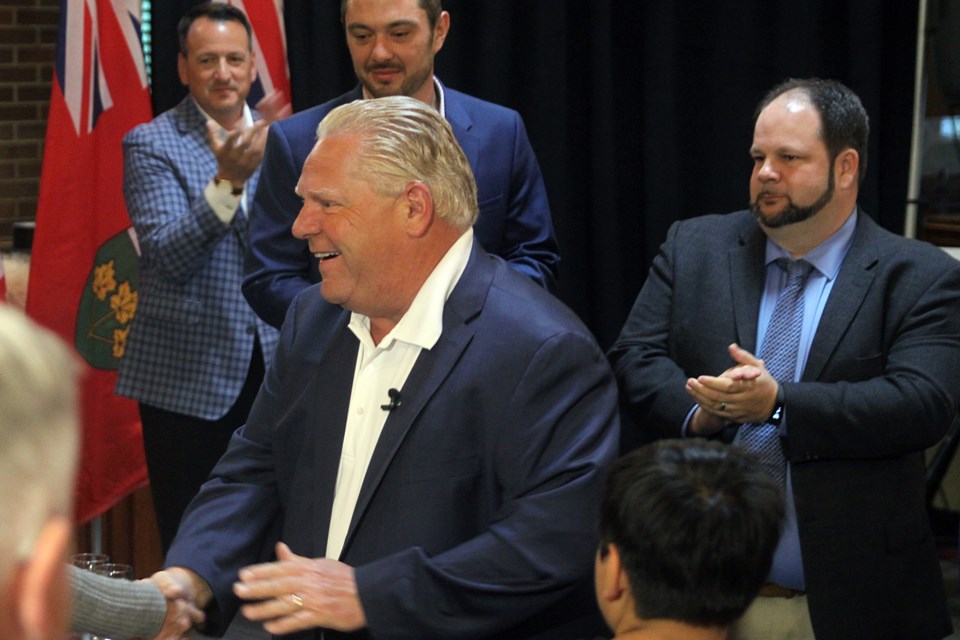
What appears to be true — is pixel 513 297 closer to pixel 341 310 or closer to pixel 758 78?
pixel 341 310

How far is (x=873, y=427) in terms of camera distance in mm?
2643

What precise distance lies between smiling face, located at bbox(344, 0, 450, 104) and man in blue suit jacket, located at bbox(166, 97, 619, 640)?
0.90m

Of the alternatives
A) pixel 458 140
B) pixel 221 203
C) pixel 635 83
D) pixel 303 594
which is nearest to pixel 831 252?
pixel 458 140

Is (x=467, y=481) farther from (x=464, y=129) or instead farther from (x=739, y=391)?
(x=464, y=129)

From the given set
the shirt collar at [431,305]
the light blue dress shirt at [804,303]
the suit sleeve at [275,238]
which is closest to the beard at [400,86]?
the suit sleeve at [275,238]

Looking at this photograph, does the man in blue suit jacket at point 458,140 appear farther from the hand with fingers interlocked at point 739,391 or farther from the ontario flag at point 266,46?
the ontario flag at point 266,46

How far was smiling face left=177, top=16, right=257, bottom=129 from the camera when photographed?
388 cm

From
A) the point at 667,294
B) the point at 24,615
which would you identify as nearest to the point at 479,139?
the point at 667,294

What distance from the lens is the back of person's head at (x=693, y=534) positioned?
1748 mm

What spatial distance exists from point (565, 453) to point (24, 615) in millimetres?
1292

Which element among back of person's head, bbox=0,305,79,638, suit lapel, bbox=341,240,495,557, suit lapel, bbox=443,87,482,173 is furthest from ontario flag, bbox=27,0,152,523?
back of person's head, bbox=0,305,79,638

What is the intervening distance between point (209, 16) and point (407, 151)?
190 cm

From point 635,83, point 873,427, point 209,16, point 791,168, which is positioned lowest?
point 873,427

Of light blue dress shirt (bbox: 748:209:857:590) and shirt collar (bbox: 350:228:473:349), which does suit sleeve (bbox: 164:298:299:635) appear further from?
light blue dress shirt (bbox: 748:209:857:590)
